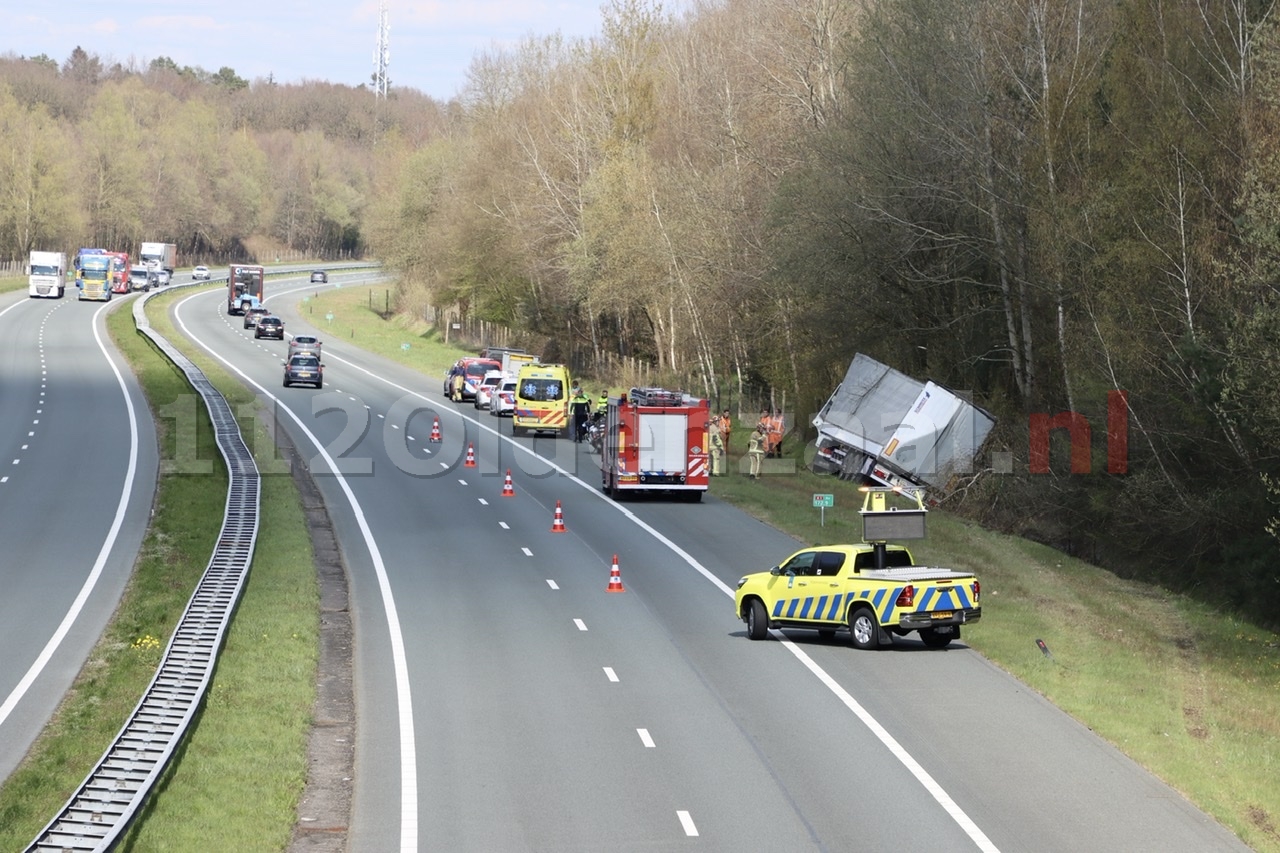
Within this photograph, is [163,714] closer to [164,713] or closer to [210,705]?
[164,713]

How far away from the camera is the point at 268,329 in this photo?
89875 mm

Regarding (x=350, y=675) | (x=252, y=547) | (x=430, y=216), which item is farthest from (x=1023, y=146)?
(x=430, y=216)

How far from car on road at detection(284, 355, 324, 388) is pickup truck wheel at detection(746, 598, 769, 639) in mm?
44157

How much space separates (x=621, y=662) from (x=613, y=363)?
56285 mm

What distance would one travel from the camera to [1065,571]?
101 feet

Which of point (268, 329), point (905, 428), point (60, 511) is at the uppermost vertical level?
point (268, 329)

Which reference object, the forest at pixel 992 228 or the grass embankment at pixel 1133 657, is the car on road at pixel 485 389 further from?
the grass embankment at pixel 1133 657

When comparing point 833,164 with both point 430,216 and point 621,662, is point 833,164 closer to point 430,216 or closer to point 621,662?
point 621,662

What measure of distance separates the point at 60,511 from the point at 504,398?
77.9ft

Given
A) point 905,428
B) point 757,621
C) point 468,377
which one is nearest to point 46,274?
point 468,377

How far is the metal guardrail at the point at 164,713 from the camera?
1301 cm

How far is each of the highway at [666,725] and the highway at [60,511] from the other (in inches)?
157

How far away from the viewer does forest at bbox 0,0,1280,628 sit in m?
29.7

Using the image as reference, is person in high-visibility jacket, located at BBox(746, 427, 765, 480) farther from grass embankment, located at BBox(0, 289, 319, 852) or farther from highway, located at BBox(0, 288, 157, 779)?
highway, located at BBox(0, 288, 157, 779)
